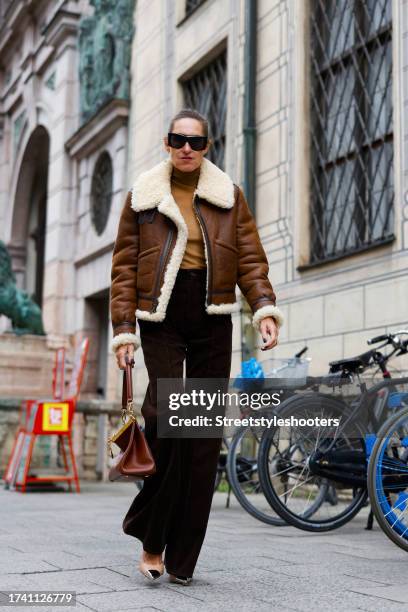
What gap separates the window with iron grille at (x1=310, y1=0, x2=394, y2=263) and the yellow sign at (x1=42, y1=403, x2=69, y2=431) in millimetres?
2933

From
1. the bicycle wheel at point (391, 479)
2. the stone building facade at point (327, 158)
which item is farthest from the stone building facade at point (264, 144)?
the bicycle wheel at point (391, 479)

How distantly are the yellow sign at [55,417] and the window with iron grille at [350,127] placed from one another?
293 cm

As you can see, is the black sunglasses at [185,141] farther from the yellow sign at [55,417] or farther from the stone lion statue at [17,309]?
the stone lion statue at [17,309]

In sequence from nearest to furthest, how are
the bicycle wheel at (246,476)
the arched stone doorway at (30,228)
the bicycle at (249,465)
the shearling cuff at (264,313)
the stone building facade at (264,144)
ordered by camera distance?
the shearling cuff at (264,313)
the bicycle at (249,465)
the bicycle wheel at (246,476)
the stone building facade at (264,144)
the arched stone doorway at (30,228)

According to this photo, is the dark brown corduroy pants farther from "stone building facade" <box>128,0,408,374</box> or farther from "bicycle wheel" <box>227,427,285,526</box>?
"stone building facade" <box>128,0,408,374</box>

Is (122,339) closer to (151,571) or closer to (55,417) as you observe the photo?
(151,571)

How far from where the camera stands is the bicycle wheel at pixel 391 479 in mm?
4195

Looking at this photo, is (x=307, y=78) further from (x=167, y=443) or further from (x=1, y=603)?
(x=1, y=603)

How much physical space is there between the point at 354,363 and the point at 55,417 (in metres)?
4.54

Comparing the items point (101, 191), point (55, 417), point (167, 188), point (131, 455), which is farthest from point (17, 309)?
point (131, 455)

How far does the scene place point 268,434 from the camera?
216 inches

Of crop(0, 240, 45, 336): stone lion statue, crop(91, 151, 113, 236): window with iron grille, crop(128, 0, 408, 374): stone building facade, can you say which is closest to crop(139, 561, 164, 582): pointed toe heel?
crop(128, 0, 408, 374): stone building facade

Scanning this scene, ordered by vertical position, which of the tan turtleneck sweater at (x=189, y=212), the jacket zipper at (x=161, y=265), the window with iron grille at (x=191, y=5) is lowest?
the jacket zipper at (x=161, y=265)

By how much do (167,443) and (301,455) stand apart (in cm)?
204
